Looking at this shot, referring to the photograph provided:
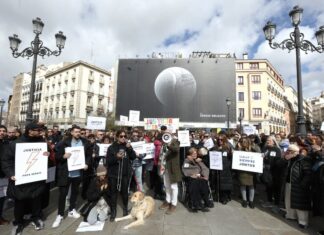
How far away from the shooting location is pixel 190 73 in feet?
113

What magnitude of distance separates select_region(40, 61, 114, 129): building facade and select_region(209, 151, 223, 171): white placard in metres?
46.3

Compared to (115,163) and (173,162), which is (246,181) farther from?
(115,163)

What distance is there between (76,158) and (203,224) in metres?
3.01

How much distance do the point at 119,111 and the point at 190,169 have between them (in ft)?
98.7

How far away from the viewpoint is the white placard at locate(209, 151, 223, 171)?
19.6 ft

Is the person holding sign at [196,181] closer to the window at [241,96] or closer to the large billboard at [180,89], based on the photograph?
the large billboard at [180,89]

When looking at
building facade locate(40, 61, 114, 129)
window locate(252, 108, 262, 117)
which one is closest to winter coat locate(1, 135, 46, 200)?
building facade locate(40, 61, 114, 129)

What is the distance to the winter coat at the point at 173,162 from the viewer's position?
514 centimetres

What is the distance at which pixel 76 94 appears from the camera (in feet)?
163

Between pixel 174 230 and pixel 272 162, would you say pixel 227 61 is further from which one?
pixel 174 230

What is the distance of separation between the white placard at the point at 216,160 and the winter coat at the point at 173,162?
1.31m

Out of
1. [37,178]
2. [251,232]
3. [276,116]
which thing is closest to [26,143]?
[37,178]

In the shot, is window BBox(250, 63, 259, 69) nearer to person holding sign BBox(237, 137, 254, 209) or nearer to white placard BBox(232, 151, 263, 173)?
person holding sign BBox(237, 137, 254, 209)

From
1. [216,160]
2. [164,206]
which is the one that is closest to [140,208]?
[164,206]
